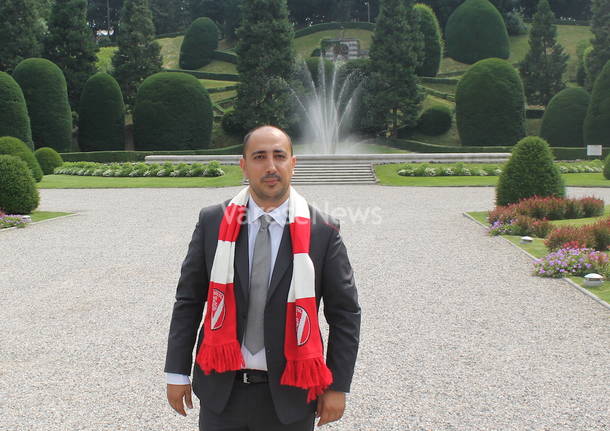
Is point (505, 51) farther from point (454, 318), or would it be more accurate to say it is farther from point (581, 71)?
point (454, 318)

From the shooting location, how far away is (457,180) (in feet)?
70.1

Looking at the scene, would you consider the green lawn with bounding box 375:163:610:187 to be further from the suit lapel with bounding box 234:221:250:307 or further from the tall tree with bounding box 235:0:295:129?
the suit lapel with bounding box 234:221:250:307

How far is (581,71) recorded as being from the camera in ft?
146

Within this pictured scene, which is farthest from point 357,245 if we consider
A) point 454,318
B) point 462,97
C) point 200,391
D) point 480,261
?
point 462,97

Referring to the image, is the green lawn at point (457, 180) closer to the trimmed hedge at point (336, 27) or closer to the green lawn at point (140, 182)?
the green lawn at point (140, 182)

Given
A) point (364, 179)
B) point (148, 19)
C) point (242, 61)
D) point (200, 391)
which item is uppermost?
point (148, 19)

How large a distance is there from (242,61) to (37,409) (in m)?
33.2

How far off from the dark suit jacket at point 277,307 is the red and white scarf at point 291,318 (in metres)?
0.03

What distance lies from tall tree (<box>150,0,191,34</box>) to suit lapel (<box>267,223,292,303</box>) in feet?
223

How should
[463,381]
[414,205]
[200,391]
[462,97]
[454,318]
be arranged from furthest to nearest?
1. [462,97]
2. [414,205]
3. [454,318]
4. [463,381]
5. [200,391]

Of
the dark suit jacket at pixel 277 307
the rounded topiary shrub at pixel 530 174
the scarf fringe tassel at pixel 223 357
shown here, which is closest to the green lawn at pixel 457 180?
the rounded topiary shrub at pixel 530 174

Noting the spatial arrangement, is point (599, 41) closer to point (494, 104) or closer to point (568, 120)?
point (568, 120)

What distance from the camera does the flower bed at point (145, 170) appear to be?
23.7 metres

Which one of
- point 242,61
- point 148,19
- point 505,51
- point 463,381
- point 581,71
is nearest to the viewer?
point 463,381
